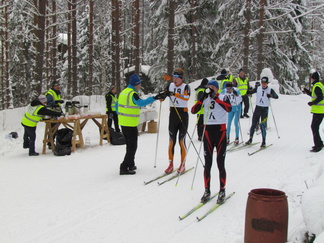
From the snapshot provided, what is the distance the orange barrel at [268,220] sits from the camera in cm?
353

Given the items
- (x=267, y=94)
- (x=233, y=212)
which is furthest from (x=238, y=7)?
(x=233, y=212)

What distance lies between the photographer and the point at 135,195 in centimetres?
586

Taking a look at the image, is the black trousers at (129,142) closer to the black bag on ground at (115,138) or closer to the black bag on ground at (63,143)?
the black bag on ground at (63,143)

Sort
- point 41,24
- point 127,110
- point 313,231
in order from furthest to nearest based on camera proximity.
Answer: point 41,24
point 127,110
point 313,231

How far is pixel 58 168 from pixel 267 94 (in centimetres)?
609

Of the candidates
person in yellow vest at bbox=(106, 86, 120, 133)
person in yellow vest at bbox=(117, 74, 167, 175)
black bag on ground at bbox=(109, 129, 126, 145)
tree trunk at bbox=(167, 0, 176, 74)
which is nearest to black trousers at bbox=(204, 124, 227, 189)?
person in yellow vest at bbox=(117, 74, 167, 175)

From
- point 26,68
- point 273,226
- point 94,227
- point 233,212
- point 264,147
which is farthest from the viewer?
point 26,68

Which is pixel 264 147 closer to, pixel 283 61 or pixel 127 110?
pixel 127 110

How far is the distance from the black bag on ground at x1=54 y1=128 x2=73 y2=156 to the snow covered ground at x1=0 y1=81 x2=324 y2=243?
0.24 meters

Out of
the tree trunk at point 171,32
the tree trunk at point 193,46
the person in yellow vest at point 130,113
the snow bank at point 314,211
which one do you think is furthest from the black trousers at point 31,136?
the tree trunk at point 193,46

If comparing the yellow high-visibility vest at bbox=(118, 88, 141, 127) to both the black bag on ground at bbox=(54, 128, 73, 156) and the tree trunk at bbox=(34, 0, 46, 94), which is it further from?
the tree trunk at bbox=(34, 0, 46, 94)

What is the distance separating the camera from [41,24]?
14586 mm

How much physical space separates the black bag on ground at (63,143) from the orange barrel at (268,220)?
6860 millimetres

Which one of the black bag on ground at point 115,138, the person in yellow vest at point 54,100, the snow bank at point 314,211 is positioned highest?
the person in yellow vest at point 54,100
